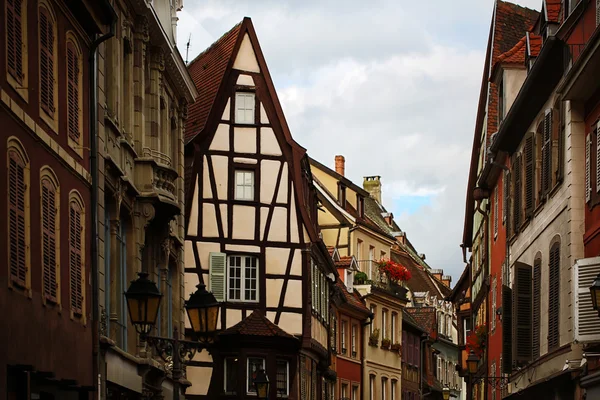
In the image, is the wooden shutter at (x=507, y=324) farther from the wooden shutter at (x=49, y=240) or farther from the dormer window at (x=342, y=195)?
the dormer window at (x=342, y=195)

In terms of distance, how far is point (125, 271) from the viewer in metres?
25.2

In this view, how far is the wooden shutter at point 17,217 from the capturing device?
1642 cm

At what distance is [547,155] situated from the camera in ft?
84.8

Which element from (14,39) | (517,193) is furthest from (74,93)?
(517,193)

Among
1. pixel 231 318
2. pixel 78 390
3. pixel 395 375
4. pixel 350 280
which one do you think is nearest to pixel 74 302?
pixel 78 390

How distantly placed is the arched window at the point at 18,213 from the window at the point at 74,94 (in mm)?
3009

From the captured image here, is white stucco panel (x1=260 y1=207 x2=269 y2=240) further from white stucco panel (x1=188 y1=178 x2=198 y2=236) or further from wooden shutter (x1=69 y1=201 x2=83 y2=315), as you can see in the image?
wooden shutter (x1=69 y1=201 x2=83 y2=315)

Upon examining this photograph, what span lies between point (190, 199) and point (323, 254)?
Result: 647 centimetres

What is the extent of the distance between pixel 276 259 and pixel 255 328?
2.68m

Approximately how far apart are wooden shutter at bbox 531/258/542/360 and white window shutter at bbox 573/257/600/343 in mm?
6114

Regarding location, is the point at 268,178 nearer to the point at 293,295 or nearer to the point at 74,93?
the point at 293,295

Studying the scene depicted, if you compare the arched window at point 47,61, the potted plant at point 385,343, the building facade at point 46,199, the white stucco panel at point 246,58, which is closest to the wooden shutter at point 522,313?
the building facade at point 46,199

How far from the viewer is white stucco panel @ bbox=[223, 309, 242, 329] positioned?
43.5m

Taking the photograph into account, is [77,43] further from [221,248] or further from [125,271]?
[221,248]
